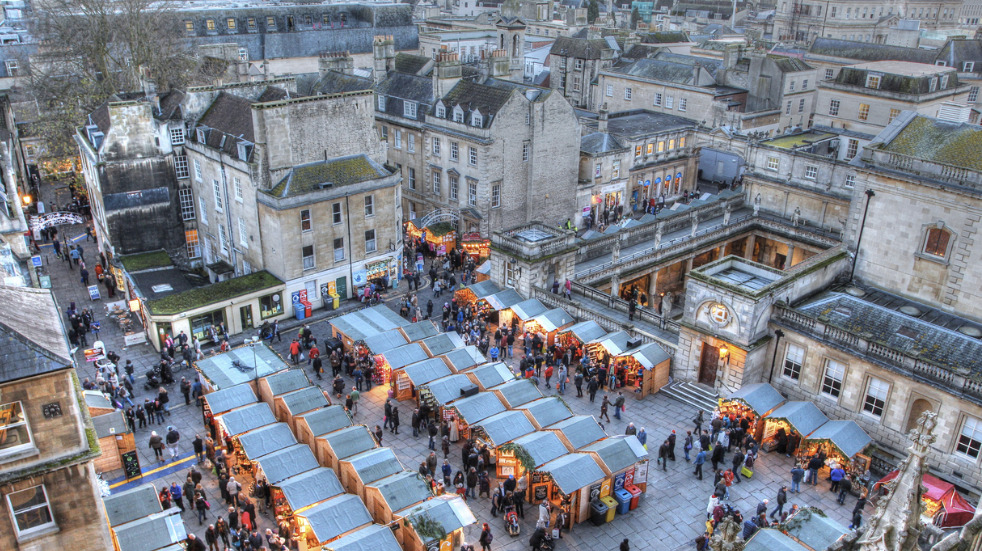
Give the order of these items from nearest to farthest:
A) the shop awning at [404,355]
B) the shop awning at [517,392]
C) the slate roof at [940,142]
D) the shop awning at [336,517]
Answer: the shop awning at [336,517] → the shop awning at [517,392] → the slate roof at [940,142] → the shop awning at [404,355]

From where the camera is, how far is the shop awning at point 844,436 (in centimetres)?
2577

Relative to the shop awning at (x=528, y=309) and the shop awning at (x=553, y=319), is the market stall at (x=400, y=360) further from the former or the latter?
the shop awning at (x=553, y=319)

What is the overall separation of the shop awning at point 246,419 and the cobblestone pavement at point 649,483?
7.13 ft

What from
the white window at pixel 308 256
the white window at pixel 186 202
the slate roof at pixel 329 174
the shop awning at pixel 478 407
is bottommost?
the shop awning at pixel 478 407

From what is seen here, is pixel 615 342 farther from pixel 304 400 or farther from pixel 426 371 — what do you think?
pixel 304 400

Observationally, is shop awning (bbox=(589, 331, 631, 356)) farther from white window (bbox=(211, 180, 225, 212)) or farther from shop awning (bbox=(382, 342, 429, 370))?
white window (bbox=(211, 180, 225, 212))

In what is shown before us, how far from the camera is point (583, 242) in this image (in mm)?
40344

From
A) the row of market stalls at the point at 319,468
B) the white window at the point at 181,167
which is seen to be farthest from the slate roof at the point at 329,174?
the row of market stalls at the point at 319,468

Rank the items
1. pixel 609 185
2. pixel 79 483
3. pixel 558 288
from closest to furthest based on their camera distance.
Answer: pixel 79 483 → pixel 558 288 → pixel 609 185

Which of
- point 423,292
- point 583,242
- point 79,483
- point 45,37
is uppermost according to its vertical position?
point 45,37

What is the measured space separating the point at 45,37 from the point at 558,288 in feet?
157

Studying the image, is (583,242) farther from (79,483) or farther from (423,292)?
(79,483)

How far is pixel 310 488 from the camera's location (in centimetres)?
2245

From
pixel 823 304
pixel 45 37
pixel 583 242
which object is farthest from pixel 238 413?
pixel 45 37
